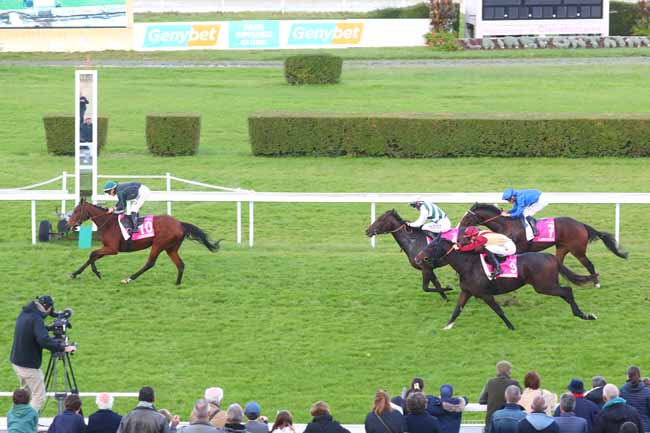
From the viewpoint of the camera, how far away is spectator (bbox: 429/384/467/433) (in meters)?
8.05

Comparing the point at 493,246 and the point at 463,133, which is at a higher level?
the point at 463,133

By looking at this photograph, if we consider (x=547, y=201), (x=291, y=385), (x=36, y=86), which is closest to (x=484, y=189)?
(x=547, y=201)

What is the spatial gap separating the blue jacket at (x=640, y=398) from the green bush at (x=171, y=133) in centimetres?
1271

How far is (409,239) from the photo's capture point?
12430 millimetres

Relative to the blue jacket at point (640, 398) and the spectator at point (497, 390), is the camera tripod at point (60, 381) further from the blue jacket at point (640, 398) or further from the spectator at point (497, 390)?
the blue jacket at point (640, 398)

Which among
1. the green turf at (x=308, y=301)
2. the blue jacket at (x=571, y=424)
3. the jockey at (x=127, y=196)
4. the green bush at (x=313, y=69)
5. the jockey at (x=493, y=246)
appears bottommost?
the green turf at (x=308, y=301)

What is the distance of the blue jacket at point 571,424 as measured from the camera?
7.29 m

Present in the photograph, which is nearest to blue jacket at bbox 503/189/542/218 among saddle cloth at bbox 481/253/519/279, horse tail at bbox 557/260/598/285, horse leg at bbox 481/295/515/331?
horse tail at bbox 557/260/598/285

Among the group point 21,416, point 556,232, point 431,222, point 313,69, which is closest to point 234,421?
point 21,416

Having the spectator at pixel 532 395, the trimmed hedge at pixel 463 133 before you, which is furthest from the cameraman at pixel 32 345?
the trimmed hedge at pixel 463 133

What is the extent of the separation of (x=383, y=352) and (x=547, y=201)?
2934mm

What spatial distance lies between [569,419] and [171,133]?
13.4 meters

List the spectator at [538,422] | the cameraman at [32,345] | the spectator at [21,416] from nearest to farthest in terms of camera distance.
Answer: the spectator at [538,422] < the spectator at [21,416] < the cameraman at [32,345]

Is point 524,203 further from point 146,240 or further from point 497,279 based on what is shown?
point 146,240
